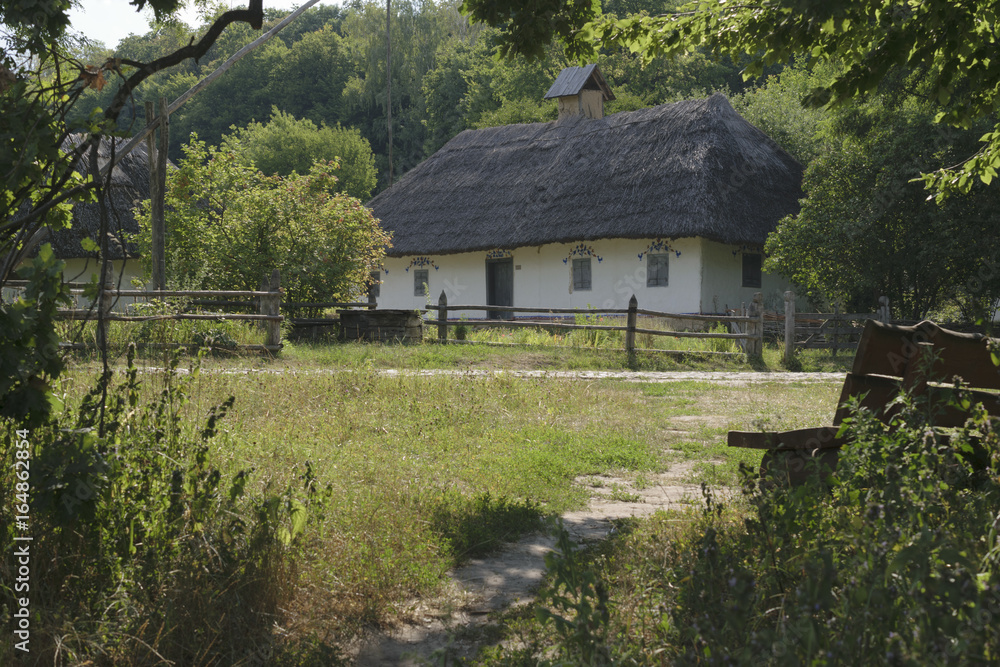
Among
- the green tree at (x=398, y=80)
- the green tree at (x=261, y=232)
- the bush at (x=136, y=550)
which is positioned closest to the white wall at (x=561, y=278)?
the green tree at (x=261, y=232)

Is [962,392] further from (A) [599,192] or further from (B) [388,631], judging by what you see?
(A) [599,192]

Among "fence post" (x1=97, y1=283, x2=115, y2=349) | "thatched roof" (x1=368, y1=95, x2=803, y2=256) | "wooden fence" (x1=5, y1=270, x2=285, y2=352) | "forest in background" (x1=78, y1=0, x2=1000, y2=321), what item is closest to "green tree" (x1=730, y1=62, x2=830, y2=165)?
"forest in background" (x1=78, y1=0, x2=1000, y2=321)

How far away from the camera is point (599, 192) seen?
2219 cm

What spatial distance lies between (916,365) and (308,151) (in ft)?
127

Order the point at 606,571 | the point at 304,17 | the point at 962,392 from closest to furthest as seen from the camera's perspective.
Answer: the point at 962,392, the point at 606,571, the point at 304,17

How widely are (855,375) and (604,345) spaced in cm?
1238

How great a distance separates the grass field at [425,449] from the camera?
3.69 meters

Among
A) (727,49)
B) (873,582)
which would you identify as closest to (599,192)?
(727,49)

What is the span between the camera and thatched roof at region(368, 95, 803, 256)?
2056 cm

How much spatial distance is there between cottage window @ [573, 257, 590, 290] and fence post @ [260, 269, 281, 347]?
34.0 feet

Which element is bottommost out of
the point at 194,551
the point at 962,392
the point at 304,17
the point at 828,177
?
the point at 194,551

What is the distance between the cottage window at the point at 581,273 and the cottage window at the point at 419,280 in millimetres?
5215

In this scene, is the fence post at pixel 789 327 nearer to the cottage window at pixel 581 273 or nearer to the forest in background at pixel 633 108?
the forest in background at pixel 633 108

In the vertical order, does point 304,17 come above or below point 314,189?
above
